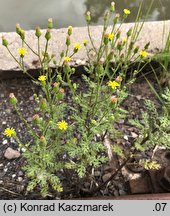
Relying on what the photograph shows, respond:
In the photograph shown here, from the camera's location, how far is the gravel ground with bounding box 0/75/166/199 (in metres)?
1.87

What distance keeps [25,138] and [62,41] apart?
76 centimetres

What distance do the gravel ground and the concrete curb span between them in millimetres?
133

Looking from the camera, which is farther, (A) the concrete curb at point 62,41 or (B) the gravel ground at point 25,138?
(A) the concrete curb at point 62,41

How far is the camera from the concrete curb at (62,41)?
2.27 m

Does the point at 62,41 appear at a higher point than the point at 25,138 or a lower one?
higher

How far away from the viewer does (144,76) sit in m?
2.31

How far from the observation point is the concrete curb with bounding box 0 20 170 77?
89.4 inches

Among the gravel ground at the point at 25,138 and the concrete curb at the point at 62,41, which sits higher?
the concrete curb at the point at 62,41

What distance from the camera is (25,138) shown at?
6.79ft

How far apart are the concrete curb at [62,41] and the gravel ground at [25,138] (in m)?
0.13

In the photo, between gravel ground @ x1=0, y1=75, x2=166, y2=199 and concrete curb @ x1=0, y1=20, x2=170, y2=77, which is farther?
concrete curb @ x1=0, y1=20, x2=170, y2=77

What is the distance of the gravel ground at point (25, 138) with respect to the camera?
1.87 metres

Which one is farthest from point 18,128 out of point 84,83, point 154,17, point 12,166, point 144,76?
point 154,17

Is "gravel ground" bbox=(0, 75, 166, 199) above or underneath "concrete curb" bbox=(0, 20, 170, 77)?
underneath
